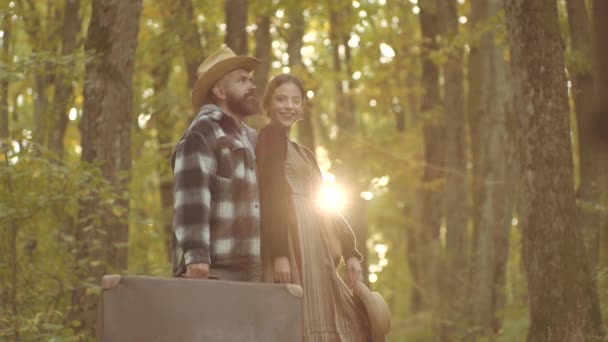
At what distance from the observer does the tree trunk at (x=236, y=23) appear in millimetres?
11062

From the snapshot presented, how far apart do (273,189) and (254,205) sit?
0.22 metres

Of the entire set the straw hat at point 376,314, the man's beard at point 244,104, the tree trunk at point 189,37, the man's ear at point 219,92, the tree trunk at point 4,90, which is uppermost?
the tree trunk at point 189,37

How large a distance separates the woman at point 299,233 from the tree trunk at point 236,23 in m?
5.75

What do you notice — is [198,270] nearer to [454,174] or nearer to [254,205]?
[254,205]

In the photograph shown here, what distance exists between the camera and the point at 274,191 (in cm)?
514

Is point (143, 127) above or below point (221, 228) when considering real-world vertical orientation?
above

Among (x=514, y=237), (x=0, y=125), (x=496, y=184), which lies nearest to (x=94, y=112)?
(x=0, y=125)

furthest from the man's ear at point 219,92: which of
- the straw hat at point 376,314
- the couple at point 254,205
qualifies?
the straw hat at point 376,314

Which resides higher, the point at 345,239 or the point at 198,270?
the point at 345,239

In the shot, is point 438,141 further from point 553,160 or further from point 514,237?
point 553,160

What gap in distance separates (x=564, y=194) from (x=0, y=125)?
544 centimetres

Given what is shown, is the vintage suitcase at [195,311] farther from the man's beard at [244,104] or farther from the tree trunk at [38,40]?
the tree trunk at [38,40]

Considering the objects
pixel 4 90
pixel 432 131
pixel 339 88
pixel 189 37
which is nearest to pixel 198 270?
pixel 4 90

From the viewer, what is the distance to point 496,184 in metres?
15.1
